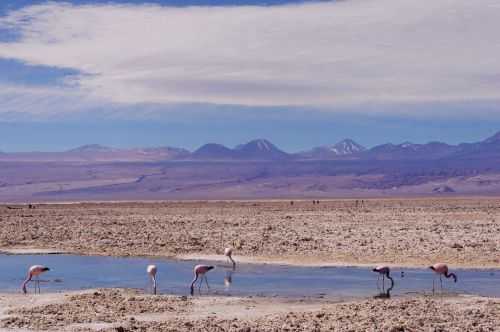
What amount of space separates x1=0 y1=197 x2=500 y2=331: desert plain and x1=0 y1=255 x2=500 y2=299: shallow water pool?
1.26 metres

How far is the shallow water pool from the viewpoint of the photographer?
22.8 metres

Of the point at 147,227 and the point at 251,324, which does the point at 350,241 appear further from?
the point at 251,324

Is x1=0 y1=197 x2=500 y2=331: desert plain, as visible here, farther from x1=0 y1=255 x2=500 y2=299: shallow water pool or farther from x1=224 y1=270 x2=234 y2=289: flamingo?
x1=224 y1=270 x2=234 y2=289: flamingo

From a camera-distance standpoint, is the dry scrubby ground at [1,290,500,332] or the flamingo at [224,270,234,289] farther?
the flamingo at [224,270,234,289]

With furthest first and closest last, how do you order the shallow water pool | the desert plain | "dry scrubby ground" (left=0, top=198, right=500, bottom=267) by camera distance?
"dry scrubby ground" (left=0, top=198, right=500, bottom=267)
the shallow water pool
the desert plain

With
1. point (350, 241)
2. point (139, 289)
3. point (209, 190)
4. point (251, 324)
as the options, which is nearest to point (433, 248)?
point (350, 241)

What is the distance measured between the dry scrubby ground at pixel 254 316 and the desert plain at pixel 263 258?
2cm

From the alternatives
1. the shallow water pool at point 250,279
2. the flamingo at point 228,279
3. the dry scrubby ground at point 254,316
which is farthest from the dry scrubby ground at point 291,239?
the dry scrubby ground at point 254,316

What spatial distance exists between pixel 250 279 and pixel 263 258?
18.1 ft

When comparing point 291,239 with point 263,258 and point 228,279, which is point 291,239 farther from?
point 228,279

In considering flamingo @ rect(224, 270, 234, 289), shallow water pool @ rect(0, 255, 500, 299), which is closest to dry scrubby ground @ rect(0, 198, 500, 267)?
shallow water pool @ rect(0, 255, 500, 299)

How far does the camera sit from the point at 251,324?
1698 cm

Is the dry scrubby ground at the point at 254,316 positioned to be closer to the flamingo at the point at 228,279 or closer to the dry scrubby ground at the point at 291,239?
the flamingo at the point at 228,279

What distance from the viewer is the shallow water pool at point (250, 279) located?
897 inches
